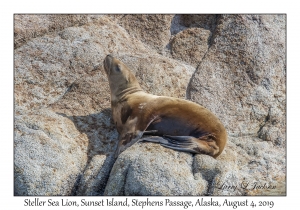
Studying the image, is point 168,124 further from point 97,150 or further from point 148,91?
point 148,91

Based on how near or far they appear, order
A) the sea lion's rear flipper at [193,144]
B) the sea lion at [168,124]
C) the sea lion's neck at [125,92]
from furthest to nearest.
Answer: the sea lion's neck at [125,92]
the sea lion at [168,124]
the sea lion's rear flipper at [193,144]

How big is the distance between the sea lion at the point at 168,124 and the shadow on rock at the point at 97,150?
0.18 meters

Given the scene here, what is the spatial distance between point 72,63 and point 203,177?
4011 millimetres

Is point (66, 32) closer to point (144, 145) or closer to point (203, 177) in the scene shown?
point (144, 145)

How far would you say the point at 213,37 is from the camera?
492 inches

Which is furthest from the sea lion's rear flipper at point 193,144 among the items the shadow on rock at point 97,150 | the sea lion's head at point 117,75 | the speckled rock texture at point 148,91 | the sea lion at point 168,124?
the sea lion's head at point 117,75

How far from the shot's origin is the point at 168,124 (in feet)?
31.9

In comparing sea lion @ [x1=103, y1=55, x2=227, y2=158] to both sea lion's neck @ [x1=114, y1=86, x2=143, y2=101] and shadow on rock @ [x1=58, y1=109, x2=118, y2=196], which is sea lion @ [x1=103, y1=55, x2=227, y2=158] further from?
shadow on rock @ [x1=58, y1=109, x2=118, y2=196]

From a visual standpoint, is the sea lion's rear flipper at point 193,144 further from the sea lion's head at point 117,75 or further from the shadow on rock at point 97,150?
the sea lion's head at point 117,75

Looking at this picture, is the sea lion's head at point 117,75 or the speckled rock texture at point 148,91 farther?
the sea lion's head at point 117,75

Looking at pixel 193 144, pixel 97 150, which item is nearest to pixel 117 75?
pixel 97 150

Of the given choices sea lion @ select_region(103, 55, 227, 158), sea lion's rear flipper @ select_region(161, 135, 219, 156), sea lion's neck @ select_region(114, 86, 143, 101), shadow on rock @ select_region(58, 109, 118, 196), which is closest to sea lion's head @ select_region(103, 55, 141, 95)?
sea lion's neck @ select_region(114, 86, 143, 101)

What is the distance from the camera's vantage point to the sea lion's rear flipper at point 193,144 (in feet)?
30.2

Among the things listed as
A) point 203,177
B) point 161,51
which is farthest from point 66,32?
point 203,177
